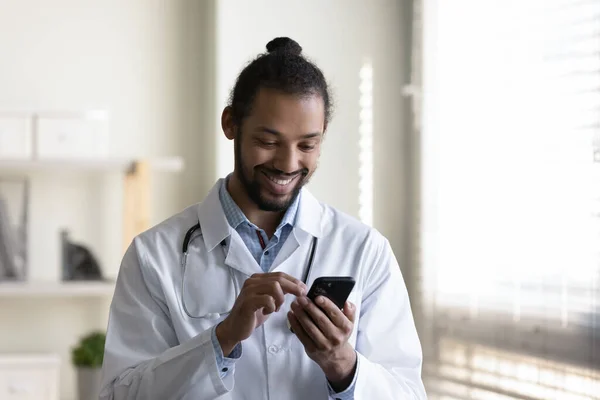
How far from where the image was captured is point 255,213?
161cm

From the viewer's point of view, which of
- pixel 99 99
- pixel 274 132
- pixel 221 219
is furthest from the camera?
pixel 99 99

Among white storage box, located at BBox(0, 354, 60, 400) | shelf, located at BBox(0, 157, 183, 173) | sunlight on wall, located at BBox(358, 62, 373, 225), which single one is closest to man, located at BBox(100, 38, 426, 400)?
shelf, located at BBox(0, 157, 183, 173)

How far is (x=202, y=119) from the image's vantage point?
11.0ft

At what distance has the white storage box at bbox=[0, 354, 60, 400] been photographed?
2971 millimetres

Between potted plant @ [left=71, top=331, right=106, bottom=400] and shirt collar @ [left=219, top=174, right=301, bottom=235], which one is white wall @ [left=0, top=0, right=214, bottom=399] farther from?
shirt collar @ [left=219, top=174, right=301, bottom=235]

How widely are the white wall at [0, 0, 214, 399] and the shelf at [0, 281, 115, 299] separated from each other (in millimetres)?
185

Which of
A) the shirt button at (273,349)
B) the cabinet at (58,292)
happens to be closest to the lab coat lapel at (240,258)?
the shirt button at (273,349)

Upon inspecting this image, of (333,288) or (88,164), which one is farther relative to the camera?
(88,164)

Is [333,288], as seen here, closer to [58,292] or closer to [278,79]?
[278,79]

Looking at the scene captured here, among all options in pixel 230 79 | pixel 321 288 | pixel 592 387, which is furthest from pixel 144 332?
pixel 230 79

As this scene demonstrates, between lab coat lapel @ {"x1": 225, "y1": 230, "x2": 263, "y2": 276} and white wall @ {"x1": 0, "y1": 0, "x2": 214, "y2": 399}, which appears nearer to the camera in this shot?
lab coat lapel @ {"x1": 225, "y1": 230, "x2": 263, "y2": 276}

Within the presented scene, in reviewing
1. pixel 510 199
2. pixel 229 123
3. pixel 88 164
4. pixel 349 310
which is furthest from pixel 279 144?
pixel 88 164

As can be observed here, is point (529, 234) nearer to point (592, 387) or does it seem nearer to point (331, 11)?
point (592, 387)

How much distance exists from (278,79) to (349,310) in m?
0.39
